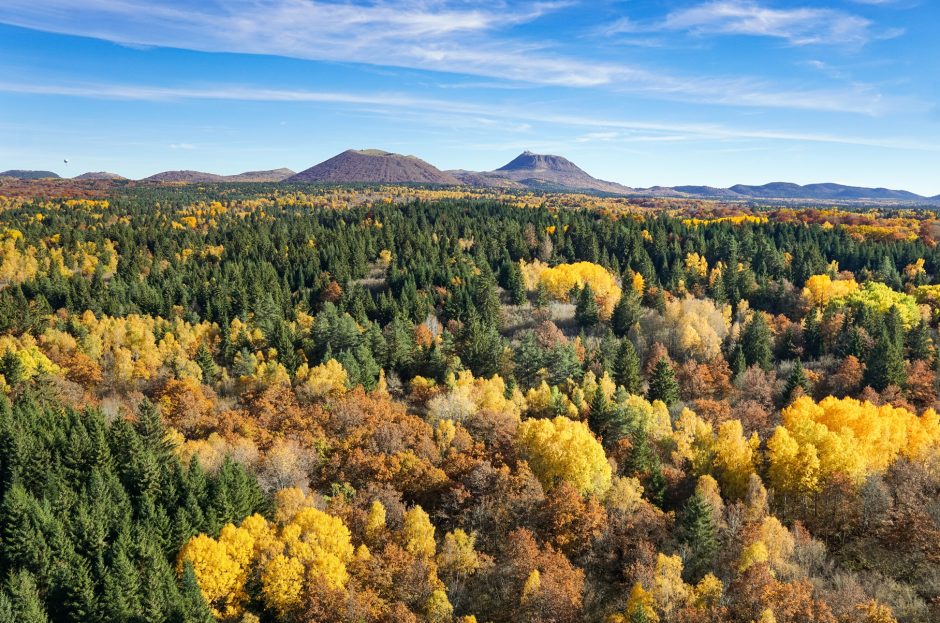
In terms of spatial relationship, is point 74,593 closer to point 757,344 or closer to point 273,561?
point 273,561

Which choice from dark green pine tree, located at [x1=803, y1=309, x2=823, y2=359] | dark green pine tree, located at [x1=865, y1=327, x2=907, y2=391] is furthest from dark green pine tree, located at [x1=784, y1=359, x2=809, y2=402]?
dark green pine tree, located at [x1=803, y1=309, x2=823, y2=359]

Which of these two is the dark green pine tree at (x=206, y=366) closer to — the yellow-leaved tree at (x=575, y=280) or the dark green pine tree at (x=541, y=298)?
the dark green pine tree at (x=541, y=298)

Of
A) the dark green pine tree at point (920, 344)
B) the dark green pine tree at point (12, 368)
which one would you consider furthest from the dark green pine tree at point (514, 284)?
the dark green pine tree at point (12, 368)

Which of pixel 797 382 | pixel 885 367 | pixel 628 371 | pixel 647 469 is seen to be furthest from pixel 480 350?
pixel 885 367

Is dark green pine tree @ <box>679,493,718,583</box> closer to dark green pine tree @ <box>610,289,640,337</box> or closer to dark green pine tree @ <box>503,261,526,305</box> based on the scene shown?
dark green pine tree @ <box>610,289,640,337</box>

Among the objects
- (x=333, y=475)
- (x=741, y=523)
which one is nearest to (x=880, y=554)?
(x=741, y=523)

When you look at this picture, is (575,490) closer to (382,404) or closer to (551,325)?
(382,404)
